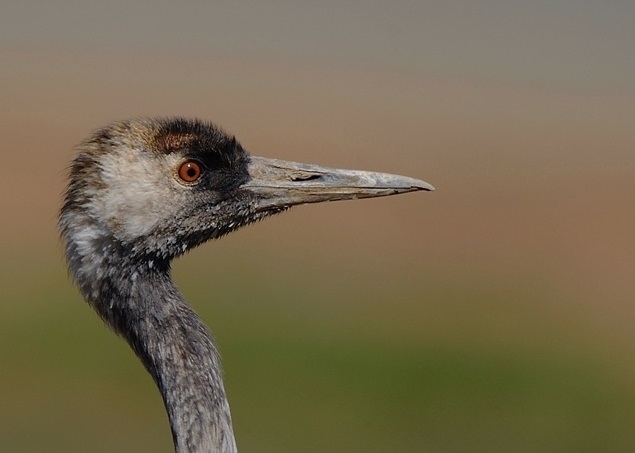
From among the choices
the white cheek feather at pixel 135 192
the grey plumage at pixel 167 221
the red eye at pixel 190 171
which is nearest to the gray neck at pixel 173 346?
Result: the grey plumage at pixel 167 221

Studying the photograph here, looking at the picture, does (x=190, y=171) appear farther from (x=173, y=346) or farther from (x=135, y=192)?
(x=173, y=346)

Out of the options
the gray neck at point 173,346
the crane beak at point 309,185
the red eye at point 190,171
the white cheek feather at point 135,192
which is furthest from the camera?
the crane beak at point 309,185

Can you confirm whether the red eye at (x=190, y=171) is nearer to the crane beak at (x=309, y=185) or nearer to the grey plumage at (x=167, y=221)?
the grey plumage at (x=167, y=221)

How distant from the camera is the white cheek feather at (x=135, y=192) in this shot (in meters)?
7.21

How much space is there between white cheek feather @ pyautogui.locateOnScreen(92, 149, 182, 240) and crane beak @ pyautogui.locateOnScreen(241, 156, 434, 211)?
1.53 feet

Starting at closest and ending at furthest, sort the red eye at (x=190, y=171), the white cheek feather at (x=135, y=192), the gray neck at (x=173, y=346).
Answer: the gray neck at (x=173, y=346) → the white cheek feather at (x=135, y=192) → the red eye at (x=190, y=171)

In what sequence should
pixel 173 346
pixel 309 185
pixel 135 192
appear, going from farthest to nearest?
pixel 309 185 → pixel 135 192 → pixel 173 346

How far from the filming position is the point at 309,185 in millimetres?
7723

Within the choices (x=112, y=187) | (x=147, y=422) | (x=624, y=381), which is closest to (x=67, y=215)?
(x=112, y=187)

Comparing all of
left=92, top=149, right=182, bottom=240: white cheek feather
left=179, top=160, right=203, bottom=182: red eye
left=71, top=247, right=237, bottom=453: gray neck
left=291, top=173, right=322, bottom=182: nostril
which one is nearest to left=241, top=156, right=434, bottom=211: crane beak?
left=291, top=173, right=322, bottom=182: nostril

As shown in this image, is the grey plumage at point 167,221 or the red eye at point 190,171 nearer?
the grey plumage at point 167,221

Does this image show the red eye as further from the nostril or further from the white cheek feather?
the nostril

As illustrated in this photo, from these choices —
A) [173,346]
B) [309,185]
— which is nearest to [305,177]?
[309,185]

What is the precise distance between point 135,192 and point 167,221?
0.21m
